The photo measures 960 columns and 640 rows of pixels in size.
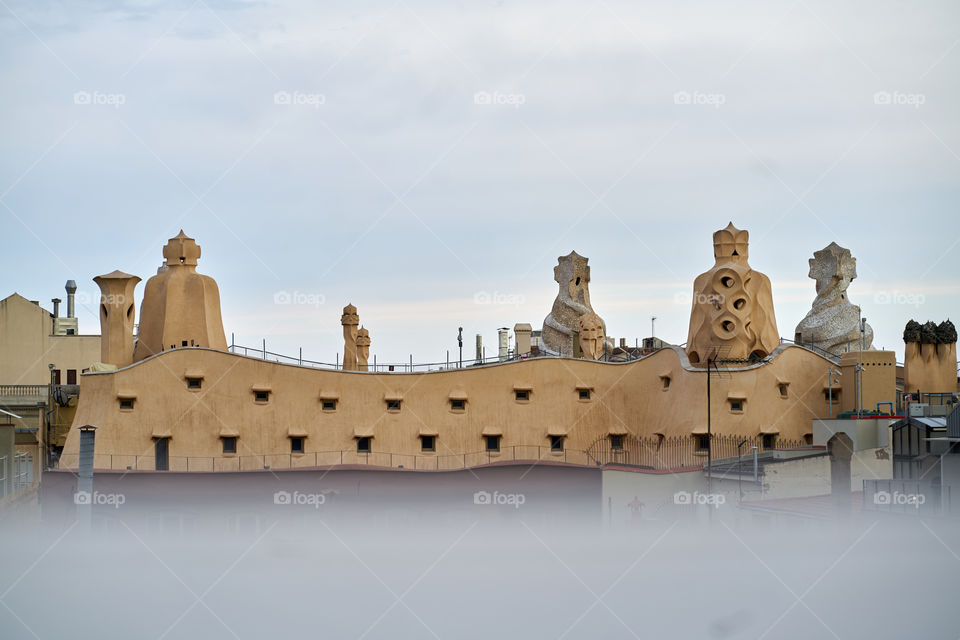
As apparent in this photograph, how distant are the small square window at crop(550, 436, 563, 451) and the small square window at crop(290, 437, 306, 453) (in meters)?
9.18

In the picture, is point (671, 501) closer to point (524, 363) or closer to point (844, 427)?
point (844, 427)

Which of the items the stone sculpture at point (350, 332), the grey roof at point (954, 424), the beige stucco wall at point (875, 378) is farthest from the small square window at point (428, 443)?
the grey roof at point (954, 424)

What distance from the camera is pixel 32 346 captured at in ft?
192

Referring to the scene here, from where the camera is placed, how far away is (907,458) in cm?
3588

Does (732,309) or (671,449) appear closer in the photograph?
(671,449)

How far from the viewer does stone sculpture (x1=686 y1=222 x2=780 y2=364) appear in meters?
43.5

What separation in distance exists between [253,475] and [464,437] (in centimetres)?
780

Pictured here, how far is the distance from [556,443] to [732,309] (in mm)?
8160

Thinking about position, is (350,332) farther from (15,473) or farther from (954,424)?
(954,424)

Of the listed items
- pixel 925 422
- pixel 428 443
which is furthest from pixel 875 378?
pixel 428 443

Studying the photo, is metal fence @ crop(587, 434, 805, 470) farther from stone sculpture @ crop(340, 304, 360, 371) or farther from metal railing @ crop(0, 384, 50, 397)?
metal railing @ crop(0, 384, 50, 397)

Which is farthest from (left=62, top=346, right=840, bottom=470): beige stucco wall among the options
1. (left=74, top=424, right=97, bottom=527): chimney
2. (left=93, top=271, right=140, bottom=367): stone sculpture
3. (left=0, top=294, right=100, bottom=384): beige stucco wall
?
(left=0, top=294, right=100, bottom=384): beige stucco wall

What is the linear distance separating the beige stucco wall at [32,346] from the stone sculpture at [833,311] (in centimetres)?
3418

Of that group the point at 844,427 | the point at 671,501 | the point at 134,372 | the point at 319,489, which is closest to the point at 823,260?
the point at 844,427
